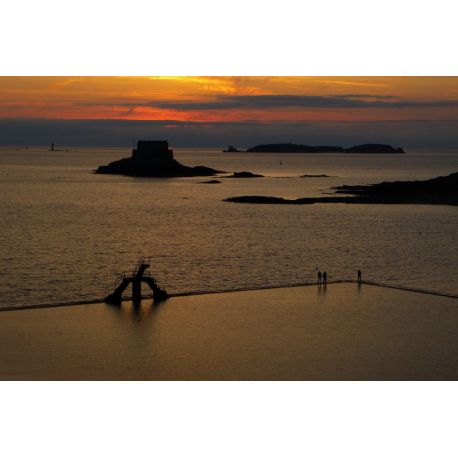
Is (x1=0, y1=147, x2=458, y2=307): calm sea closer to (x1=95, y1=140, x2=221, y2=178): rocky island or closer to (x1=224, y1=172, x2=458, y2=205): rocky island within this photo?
(x1=224, y1=172, x2=458, y2=205): rocky island

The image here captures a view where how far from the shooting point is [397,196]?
81938mm

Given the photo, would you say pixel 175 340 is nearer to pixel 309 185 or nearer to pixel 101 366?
pixel 101 366

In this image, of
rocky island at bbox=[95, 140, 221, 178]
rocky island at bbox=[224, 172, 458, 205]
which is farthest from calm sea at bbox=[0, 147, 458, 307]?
rocky island at bbox=[95, 140, 221, 178]

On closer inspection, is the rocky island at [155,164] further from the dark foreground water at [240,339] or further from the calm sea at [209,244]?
the dark foreground water at [240,339]

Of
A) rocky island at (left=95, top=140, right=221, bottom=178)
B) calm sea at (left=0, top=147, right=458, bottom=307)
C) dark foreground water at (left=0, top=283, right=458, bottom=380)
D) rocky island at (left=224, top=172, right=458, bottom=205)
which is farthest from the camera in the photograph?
rocky island at (left=95, top=140, right=221, bottom=178)

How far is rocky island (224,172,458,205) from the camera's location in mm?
78688

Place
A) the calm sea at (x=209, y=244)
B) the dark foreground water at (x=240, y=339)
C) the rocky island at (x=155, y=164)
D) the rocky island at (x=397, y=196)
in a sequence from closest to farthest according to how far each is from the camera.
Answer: the dark foreground water at (x=240, y=339) < the calm sea at (x=209, y=244) < the rocky island at (x=397, y=196) < the rocky island at (x=155, y=164)

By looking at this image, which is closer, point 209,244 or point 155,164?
point 209,244

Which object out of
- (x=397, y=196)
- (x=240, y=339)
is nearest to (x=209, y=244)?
(x=240, y=339)

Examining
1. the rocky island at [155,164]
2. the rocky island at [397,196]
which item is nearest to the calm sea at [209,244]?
the rocky island at [397,196]

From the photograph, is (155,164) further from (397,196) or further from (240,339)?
(240,339)

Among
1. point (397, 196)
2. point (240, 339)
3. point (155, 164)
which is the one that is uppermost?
point (240, 339)

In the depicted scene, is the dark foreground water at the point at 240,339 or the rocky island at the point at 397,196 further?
the rocky island at the point at 397,196

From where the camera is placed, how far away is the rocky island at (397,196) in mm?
78688
